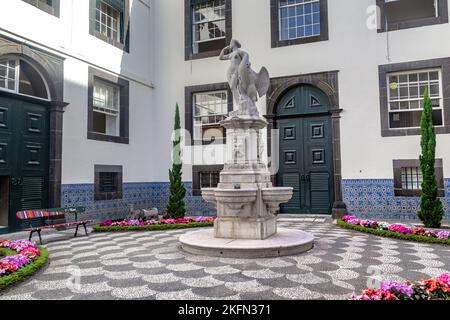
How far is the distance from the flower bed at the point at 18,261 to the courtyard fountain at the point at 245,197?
2034mm

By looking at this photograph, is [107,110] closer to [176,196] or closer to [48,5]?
[48,5]

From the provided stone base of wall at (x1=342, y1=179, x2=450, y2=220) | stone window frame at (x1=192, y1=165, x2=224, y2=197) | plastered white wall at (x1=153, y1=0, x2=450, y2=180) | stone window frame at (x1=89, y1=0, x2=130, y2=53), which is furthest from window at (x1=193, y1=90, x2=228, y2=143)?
stone base of wall at (x1=342, y1=179, x2=450, y2=220)

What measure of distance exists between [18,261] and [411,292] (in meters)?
4.27

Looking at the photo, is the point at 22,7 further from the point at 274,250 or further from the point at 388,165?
the point at 388,165

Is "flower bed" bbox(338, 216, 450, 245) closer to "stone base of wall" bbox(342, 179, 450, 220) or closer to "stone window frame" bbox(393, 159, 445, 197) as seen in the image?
"stone base of wall" bbox(342, 179, 450, 220)

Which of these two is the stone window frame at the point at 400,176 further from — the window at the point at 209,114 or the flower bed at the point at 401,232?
the window at the point at 209,114

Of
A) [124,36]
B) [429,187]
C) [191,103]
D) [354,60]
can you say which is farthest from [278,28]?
[429,187]

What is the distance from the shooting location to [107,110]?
10.7 meters

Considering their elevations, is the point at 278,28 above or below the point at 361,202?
above

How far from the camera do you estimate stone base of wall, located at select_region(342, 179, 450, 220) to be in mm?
9180

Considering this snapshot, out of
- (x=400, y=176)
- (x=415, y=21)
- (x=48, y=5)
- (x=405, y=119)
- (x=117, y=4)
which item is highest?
(x=117, y=4)

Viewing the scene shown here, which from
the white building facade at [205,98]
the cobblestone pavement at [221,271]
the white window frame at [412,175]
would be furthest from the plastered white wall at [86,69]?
the white window frame at [412,175]
